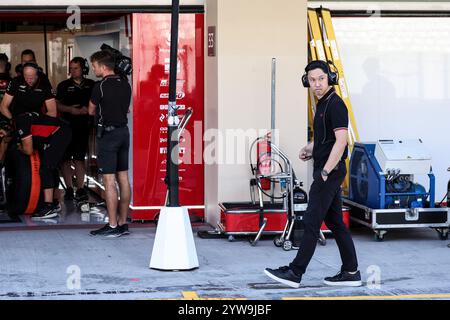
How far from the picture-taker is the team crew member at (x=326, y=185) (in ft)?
25.1

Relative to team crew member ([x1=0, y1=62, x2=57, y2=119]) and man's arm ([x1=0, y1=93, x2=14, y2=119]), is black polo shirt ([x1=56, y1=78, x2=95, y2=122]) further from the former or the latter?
man's arm ([x1=0, y1=93, x2=14, y2=119])

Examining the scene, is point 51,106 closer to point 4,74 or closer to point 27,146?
point 27,146

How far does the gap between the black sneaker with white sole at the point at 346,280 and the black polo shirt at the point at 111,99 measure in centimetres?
336

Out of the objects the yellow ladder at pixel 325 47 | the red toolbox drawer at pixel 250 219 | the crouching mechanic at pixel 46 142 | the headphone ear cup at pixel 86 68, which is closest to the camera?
the red toolbox drawer at pixel 250 219

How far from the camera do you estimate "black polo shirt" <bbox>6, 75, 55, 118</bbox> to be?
11.3 m

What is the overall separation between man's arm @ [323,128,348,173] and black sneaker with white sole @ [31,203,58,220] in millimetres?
4900

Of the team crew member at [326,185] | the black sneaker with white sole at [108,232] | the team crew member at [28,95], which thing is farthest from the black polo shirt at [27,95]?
the team crew member at [326,185]

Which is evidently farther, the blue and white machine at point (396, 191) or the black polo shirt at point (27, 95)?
the black polo shirt at point (27, 95)

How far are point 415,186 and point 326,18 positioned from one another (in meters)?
2.39

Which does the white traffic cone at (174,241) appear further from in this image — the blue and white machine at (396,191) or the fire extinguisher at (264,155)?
the blue and white machine at (396,191)

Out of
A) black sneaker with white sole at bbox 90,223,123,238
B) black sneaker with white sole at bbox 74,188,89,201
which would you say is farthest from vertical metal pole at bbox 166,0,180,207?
black sneaker with white sole at bbox 74,188,89,201

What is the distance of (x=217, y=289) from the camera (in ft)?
25.3
